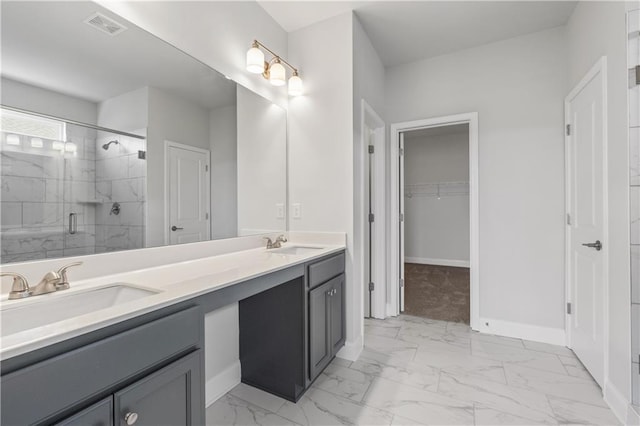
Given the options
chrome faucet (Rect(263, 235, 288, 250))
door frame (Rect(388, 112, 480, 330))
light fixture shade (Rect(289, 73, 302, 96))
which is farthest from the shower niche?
door frame (Rect(388, 112, 480, 330))

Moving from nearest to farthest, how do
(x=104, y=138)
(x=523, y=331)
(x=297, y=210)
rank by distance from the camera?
1. (x=104, y=138)
2. (x=297, y=210)
3. (x=523, y=331)

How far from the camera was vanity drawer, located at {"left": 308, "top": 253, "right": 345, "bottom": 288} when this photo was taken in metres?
1.76

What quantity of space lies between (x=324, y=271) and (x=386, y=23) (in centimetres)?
216

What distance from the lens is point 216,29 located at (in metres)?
1.82

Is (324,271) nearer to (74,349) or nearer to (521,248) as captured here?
(74,349)

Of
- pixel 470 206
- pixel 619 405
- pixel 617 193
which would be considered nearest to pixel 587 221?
pixel 617 193

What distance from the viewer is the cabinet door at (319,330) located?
1.73 metres

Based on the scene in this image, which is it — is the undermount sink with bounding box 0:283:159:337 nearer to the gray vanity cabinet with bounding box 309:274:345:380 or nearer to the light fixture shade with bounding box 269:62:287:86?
the gray vanity cabinet with bounding box 309:274:345:380

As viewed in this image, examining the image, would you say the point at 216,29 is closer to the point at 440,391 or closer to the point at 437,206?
the point at 440,391

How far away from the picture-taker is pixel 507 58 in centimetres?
266

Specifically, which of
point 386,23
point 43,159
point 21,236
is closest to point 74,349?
point 21,236

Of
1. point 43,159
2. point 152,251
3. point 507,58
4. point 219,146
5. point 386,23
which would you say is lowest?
point 152,251

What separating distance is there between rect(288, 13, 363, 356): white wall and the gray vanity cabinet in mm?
168

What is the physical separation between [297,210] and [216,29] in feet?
4.58
